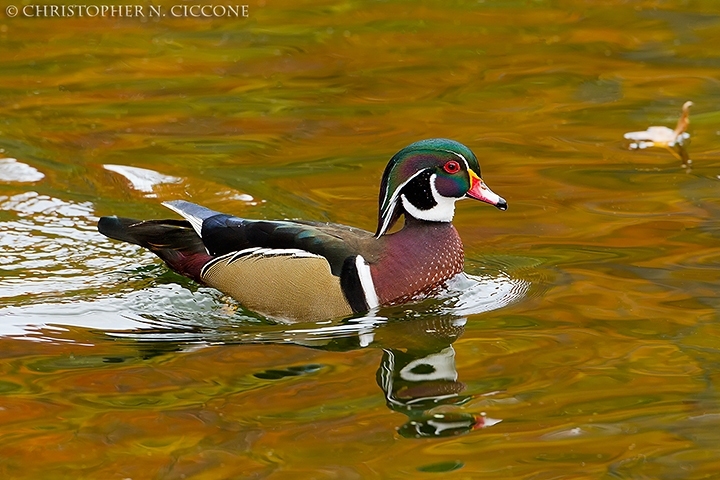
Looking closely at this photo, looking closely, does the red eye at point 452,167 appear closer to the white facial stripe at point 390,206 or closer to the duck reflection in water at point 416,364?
the white facial stripe at point 390,206

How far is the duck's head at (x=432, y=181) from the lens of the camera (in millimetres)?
6188

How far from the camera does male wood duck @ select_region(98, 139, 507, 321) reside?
6105 mm

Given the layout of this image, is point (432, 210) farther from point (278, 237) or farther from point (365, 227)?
point (365, 227)

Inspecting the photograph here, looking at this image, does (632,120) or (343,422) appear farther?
(632,120)

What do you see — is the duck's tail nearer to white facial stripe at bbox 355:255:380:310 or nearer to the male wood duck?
the male wood duck

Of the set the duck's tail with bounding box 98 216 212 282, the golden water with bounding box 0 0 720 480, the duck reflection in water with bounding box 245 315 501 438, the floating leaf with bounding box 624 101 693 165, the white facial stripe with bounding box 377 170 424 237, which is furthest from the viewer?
the floating leaf with bounding box 624 101 693 165

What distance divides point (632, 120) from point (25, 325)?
4.98 m

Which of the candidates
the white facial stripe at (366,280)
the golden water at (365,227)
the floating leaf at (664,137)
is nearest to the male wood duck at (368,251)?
the white facial stripe at (366,280)

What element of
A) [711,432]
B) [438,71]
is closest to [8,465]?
[711,432]

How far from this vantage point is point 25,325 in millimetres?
6027

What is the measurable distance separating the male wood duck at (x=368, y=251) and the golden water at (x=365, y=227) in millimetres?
172

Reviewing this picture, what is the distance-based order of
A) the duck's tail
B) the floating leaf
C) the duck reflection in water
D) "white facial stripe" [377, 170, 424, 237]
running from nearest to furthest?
the duck reflection in water → "white facial stripe" [377, 170, 424, 237] → the duck's tail → the floating leaf

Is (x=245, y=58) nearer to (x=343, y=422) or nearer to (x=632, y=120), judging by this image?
(x=632, y=120)

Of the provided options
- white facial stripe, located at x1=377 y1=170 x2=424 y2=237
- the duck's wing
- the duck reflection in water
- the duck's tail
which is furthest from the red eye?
the duck's tail
